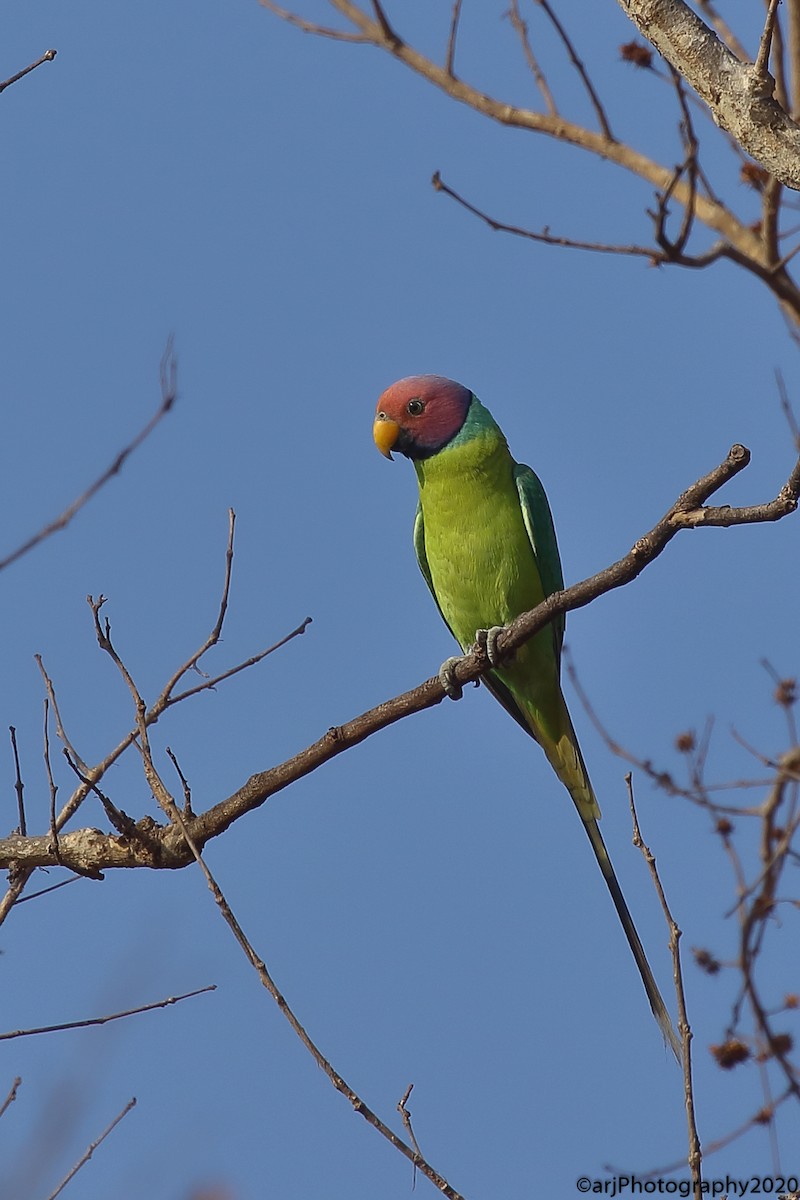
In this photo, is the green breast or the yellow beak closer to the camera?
the green breast

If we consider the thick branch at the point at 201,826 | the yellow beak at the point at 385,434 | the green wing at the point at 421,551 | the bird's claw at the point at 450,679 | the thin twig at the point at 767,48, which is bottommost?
the thick branch at the point at 201,826

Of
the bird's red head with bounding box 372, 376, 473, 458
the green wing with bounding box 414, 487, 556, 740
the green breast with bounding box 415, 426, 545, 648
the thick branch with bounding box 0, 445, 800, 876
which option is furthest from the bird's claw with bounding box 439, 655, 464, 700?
the bird's red head with bounding box 372, 376, 473, 458

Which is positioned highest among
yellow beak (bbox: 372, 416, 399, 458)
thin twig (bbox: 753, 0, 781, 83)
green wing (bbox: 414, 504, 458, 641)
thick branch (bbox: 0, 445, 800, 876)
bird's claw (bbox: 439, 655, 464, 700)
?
yellow beak (bbox: 372, 416, 399, 458)

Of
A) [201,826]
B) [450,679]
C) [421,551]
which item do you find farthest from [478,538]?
[201,826]

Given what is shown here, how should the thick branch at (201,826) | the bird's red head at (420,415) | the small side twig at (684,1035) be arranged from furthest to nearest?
the bird's red head at (420,415) → the thick branch at (201,826) → the small side twig at (684,1035)

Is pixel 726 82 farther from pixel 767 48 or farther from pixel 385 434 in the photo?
pixel 385 434

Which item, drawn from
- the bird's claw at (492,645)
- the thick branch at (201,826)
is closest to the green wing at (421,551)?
the bird's claw at (492,645)

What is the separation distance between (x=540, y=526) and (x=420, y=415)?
2.64 ft

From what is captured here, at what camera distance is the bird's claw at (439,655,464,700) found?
4.10 meters

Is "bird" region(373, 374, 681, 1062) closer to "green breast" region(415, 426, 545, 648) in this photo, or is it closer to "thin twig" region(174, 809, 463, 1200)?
"green breast" region(415, 426, 545, 648)

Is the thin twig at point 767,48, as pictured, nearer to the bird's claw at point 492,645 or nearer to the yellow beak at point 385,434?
the bird's claw at point 492,645

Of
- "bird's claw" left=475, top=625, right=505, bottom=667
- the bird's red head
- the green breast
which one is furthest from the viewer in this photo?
the bird's red head

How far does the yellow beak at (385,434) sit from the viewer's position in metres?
5.86

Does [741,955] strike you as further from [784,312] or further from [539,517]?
[784,312]
